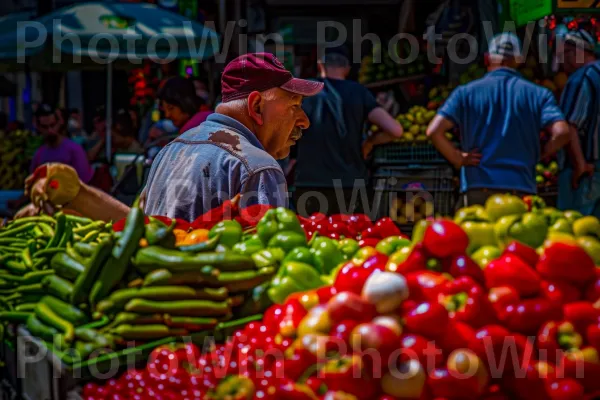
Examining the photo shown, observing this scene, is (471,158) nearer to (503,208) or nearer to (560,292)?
(503,208)

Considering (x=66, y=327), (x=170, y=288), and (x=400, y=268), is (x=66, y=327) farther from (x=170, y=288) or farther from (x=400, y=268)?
(x=400, y=268)

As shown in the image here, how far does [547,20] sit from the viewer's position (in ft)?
25.5

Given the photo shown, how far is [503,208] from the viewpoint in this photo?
2.61 metres

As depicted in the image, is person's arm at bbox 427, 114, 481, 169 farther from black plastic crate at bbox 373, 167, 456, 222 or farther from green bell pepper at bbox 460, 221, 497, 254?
green bell pepper at bbox 460, 221, 497, 254

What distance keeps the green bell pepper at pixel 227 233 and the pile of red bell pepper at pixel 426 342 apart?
0.66 m

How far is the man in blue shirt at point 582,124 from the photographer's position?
6.85 metres

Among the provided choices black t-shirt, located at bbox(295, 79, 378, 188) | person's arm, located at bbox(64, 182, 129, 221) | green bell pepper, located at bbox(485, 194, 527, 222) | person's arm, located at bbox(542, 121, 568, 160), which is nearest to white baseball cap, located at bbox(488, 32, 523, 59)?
person's arm, located at bbox(542, 121, 568, 160)

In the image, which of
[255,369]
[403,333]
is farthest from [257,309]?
[403,333]

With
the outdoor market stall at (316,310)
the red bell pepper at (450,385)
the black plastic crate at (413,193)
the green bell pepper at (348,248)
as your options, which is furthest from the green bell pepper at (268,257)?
the black plastic crate at (413,193)

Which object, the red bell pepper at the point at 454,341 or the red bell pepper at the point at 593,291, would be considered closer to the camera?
the red bell pepper at the point at 454,341

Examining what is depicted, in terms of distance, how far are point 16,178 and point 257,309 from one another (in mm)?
9223

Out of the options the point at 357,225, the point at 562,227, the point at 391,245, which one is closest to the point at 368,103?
the point at 357,225

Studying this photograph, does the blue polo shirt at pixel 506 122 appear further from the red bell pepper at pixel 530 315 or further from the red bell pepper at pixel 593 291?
the red bell pepper at pixel 530 315

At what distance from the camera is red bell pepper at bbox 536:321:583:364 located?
2.05 meters
